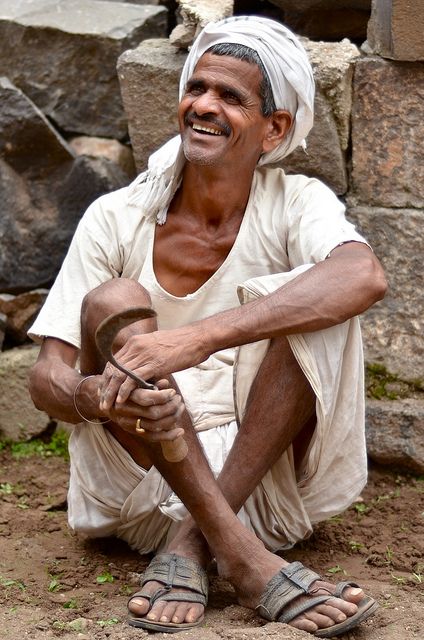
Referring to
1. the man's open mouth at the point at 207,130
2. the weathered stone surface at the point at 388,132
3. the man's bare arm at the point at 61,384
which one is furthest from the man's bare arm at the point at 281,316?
the weathered stone surface at the point at 388,132

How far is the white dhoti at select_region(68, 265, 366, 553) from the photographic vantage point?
348cm

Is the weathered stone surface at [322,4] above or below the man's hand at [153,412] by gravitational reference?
above

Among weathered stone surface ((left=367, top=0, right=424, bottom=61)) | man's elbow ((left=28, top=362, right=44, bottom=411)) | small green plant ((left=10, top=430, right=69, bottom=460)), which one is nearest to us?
man's elbow ((left=28, top=362, right=44, bottom=411))

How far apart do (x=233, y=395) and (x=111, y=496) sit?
484 mm

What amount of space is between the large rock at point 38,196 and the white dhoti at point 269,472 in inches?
53.5

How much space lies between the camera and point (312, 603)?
3176mm

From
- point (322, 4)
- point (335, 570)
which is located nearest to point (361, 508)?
point (335, 570)

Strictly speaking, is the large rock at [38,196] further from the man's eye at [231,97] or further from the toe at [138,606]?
the toe at [138,606]

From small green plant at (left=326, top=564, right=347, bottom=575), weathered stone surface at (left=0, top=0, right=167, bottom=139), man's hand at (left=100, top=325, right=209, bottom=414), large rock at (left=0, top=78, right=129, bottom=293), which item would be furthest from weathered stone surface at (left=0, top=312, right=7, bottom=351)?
small green plant at (left=326, top=564, right=347, bottom=575)

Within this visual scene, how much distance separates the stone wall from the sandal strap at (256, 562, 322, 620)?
4.05 ft

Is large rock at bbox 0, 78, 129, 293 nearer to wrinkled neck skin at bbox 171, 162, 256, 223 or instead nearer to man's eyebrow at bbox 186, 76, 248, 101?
wrinkled neck skin at bbox 171, 162, 256, 223

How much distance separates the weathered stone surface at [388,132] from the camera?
14.0ft

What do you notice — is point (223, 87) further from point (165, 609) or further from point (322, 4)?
point (165, 609)

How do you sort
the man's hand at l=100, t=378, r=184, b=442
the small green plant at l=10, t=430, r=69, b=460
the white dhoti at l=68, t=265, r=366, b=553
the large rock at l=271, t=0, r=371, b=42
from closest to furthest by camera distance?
the man's hand at l=100, t=378, r=184, b=442
the white dhoti at l=68, t=265, r=366, b=553
the small green plant at l=10, t=430, r=69, b=460
the large rock at l=271, t=0, r=371, b=42
